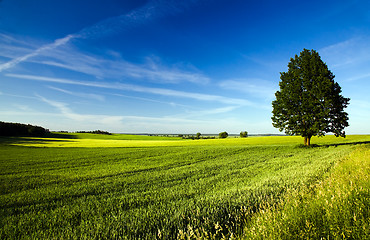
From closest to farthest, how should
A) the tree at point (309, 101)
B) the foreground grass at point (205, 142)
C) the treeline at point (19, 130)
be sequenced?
1. the tree at point (309, 101)
2. the foreground grass at point (205, 142)
3. the treeline at point (19, 130)

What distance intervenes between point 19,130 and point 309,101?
133 meters

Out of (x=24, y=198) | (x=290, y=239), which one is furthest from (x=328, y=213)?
(x=24, y=198)

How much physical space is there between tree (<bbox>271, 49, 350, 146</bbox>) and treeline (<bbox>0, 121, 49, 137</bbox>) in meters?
123

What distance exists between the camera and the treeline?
299ft

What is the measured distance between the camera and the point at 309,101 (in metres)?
30.3

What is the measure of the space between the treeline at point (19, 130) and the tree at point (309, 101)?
122897 millimetres

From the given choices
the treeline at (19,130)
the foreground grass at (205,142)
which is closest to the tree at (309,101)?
the foreground grass at (205,142)

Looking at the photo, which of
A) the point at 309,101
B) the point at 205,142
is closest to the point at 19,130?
the point at 205,142

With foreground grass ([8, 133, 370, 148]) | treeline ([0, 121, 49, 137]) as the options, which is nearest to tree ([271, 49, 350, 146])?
foreground grass ([8, 133, 370, 148])

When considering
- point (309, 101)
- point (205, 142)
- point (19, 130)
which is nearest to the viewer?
point (309, 101)

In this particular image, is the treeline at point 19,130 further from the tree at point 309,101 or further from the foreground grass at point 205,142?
the tree at point 309,101

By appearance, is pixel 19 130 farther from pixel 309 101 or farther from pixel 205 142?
pixel 309 101

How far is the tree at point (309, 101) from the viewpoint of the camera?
96.9ft

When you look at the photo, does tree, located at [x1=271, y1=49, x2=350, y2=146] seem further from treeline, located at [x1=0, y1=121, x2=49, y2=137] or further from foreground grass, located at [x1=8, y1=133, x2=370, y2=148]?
treeline, located at [x1=0, y1=121, x2=49, y2=137]
